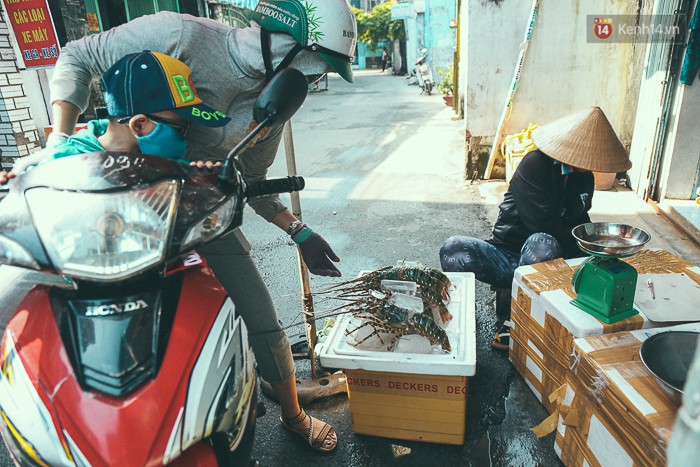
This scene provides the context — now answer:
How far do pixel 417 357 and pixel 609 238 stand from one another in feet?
3.62

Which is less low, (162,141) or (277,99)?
(277,99)

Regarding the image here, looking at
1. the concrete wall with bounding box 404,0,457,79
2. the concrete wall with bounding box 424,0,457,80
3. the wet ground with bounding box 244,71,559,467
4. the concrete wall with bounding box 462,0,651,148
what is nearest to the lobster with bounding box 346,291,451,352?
the wet ground with bounding box 244,71,559,467

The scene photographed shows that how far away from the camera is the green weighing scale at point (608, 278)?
2025mm

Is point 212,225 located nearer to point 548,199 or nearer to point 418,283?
point 418,283

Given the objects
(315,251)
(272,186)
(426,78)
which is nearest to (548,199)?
(315,251)

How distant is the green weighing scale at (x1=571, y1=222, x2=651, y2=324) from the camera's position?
2.03 m

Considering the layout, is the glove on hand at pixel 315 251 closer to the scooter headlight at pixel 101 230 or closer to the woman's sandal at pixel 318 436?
the woman's sandal at pixel 318 436

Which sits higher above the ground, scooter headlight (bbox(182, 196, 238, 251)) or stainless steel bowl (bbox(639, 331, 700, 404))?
scooter headlight (bbox(182, 196, 238, 251))

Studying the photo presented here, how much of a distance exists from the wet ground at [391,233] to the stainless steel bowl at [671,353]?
0.81 m

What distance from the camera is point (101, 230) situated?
3.51 ft

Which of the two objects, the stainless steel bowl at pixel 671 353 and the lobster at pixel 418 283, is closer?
the stainless steel bowl at pixel 671 353

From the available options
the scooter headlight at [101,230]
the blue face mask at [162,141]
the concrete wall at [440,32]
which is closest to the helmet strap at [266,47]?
the blue face mask at [162,141]

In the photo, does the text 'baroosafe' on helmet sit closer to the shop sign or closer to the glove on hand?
the glove on hand

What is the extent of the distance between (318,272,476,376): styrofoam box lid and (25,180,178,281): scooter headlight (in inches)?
49.7
